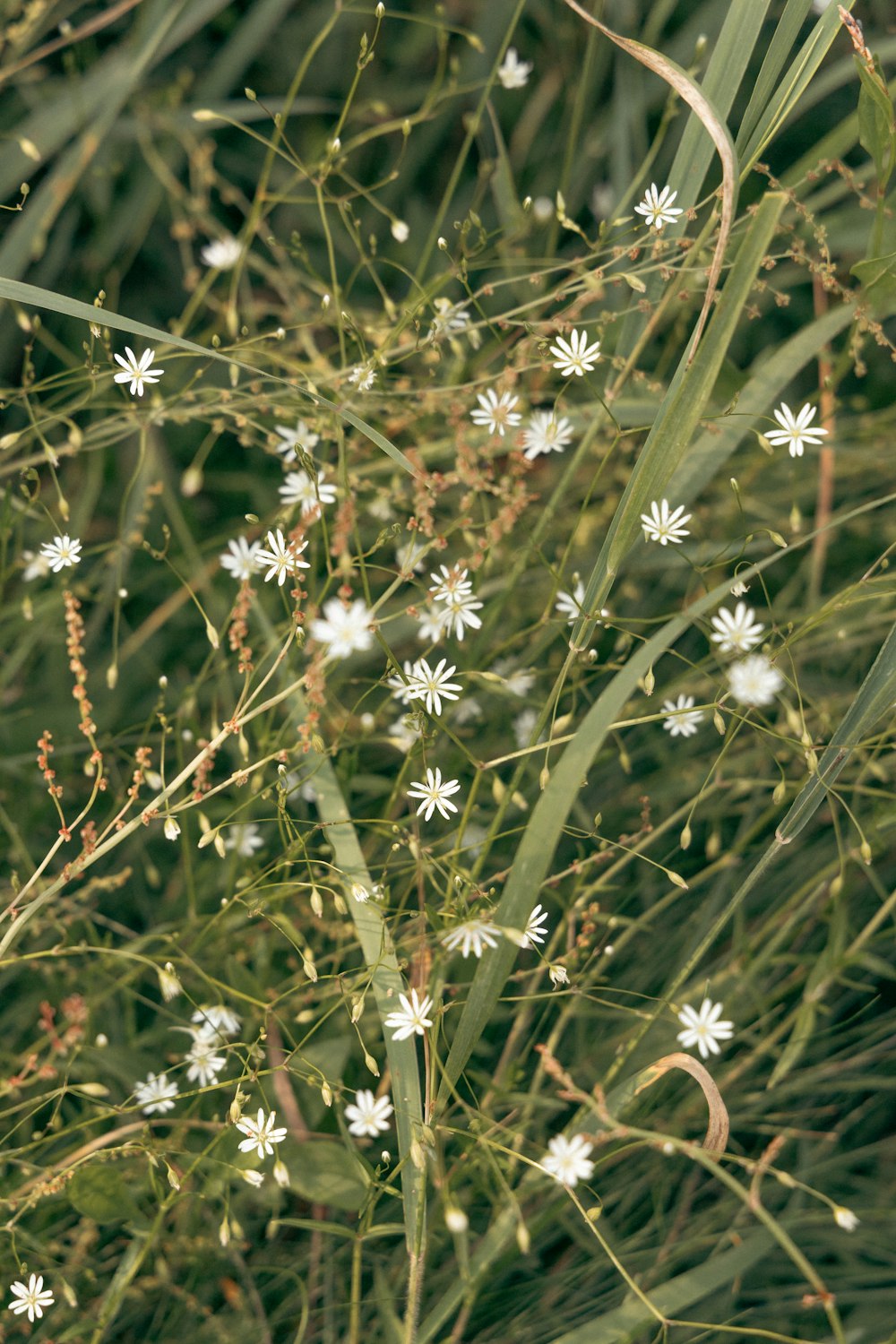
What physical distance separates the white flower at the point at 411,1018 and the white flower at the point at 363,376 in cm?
38

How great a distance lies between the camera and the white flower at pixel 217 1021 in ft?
2.39

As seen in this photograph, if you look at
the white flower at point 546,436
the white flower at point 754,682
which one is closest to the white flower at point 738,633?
the white flower at point 754,682

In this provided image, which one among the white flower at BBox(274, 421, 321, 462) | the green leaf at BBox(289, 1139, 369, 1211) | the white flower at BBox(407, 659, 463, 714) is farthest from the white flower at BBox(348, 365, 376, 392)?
the green leaf at BBox(289, 1139, 369, 1211)

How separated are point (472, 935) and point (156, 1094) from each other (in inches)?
10.8

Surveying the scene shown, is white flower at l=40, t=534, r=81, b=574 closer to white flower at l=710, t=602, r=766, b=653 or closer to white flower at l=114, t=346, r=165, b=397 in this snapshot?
white flower at l=114, t=346, r=165, b=397

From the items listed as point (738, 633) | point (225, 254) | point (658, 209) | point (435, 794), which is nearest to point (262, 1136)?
point (435, 794)

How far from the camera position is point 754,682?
75 centimetres

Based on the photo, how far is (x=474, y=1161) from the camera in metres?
0.69

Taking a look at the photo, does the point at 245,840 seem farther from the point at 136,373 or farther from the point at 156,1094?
the point at 136,373

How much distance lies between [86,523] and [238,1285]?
2.37ft

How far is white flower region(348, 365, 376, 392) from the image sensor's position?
0.70 meters

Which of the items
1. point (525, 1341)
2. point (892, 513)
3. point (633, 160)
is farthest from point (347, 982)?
point (633, 160)

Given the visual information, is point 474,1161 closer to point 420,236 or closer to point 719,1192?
point 719,1192

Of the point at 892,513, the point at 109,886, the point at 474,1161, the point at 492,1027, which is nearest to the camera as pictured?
the point at 474,1161
